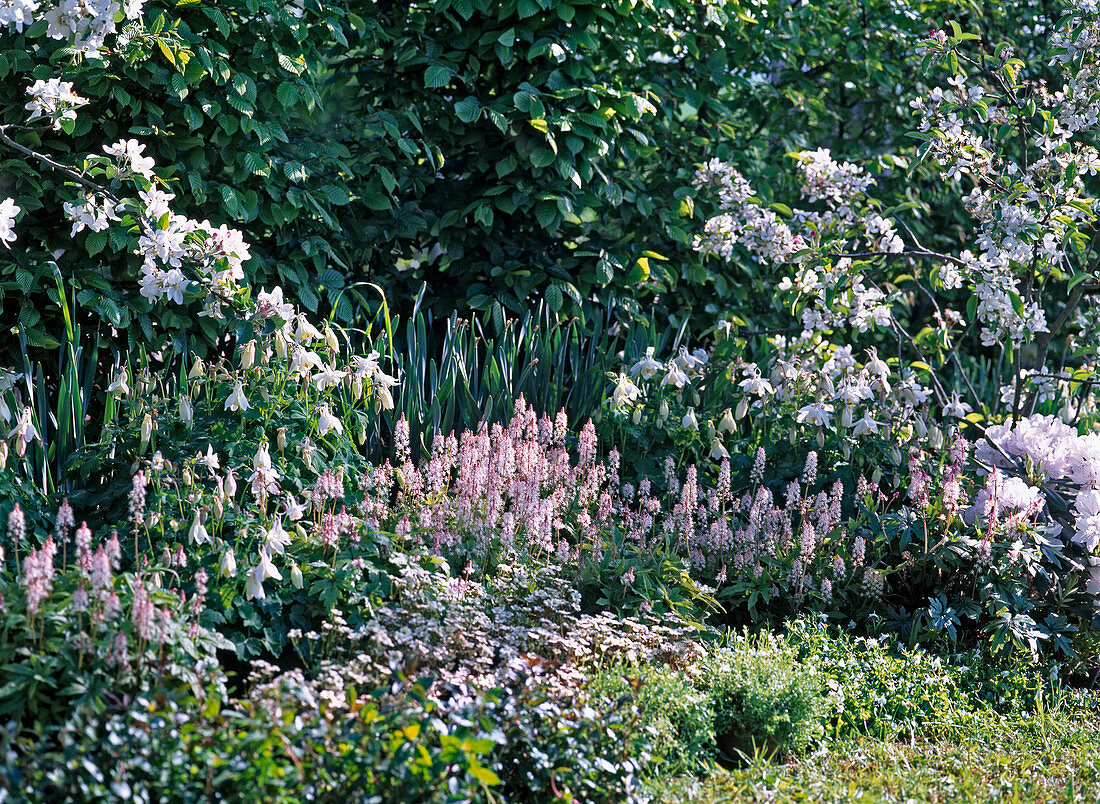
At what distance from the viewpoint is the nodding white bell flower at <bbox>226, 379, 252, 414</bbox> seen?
9.71 feet

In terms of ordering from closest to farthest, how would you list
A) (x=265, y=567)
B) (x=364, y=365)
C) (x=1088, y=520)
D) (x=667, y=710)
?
(x=265, y=567)
(x=667, y=710)
(x=364, y=365)
(x=1088, y=520)

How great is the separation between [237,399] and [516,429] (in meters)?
1.00

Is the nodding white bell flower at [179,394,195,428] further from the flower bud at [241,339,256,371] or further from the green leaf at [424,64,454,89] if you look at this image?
the green leaf at [424,64,454,89]

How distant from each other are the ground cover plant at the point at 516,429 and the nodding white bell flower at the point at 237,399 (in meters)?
0.01

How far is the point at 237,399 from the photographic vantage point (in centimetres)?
299

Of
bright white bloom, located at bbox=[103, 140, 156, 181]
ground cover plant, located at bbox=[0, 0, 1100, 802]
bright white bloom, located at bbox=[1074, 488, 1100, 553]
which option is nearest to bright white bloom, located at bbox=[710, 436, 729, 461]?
ground cover plant, located at bbox=[0, 0, 1100, 802]

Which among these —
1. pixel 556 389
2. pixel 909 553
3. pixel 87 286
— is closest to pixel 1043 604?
pixel 909 553

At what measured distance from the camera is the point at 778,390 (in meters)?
4.14

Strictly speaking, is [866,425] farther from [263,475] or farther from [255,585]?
[255,585]

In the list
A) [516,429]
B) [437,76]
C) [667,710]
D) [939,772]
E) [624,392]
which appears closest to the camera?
[667,710]

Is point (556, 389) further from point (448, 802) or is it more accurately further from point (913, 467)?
point (448, 802)

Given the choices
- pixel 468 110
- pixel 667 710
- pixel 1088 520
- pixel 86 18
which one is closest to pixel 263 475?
pixel 667 710

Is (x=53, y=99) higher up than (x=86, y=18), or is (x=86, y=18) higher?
(x=86, y=18)

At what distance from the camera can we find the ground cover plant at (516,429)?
2.35 metres
